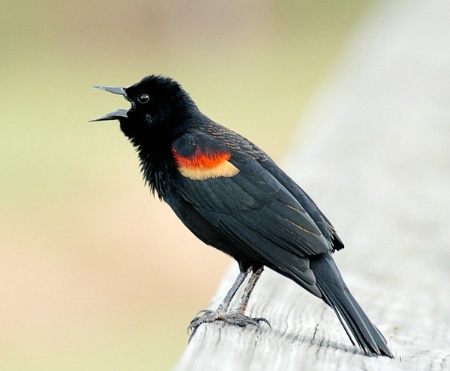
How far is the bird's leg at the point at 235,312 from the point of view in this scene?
9.77 ft

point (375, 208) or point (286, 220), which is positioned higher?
point (375, 208)

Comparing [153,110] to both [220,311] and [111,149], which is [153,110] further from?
[111,149]

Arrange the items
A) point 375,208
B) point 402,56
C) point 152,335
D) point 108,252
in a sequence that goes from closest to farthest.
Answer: point 375,208
point 402,56
point 152,335
point 108,252

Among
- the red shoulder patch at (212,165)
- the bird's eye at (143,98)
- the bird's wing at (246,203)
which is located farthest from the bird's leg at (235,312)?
the bird's eye at (143,98)

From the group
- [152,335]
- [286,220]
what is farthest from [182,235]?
[286,220]

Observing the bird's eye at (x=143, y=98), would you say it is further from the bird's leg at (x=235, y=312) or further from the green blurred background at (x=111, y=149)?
the green blurred background at (x=111, y=149)

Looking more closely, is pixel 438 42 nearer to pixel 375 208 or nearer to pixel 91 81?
pixel 375 208

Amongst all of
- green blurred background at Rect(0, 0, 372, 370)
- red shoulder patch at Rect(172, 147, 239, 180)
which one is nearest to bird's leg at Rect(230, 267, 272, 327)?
red shoulder patch at Rect(172, 147, 239, 180)

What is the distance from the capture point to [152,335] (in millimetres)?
8305

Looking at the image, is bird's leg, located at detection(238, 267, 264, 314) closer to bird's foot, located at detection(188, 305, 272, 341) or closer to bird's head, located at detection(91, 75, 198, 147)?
bird's foot, located at detection(188, 305, 272, 341)

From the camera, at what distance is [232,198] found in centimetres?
349

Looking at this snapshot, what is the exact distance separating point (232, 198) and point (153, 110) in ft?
1.97

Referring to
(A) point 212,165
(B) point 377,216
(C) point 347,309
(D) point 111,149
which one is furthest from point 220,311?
(D) point 111,149

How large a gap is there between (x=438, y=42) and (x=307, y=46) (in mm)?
11824
